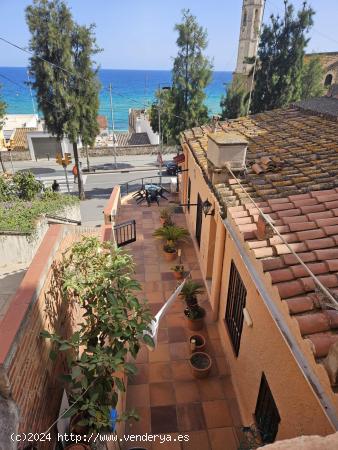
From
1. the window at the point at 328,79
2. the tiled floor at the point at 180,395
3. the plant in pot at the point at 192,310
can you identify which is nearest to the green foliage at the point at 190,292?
the plant in pot at the point at 192,310

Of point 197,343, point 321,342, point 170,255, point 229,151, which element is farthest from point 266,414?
point 170,255

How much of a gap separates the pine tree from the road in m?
5.72

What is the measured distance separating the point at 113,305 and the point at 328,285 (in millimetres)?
2860

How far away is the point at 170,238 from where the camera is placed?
10.1 metres

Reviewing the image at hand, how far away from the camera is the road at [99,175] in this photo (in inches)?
918

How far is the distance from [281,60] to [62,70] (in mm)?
16016

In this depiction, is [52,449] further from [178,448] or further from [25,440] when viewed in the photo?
[178,448]

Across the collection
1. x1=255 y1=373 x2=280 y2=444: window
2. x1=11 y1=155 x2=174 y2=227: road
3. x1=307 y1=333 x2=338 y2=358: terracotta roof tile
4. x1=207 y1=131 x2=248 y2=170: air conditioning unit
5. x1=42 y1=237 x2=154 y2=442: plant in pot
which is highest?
x1=207 y1=131 x2=248 y2=170: air conditioning unit

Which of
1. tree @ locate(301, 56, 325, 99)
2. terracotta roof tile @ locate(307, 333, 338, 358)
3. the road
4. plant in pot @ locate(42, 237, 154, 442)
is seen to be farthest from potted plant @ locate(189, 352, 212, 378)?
tree @ locate(301, 56, 325, 99)

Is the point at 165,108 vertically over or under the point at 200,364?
over

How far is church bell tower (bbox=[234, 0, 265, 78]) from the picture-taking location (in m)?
40.5

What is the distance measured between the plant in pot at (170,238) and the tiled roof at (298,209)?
2936mm

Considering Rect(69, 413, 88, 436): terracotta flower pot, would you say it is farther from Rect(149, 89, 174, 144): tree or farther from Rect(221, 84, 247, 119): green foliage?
Rect(221, 84, 247, 119): green foliage

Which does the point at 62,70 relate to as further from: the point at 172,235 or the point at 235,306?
the point at 235,306
